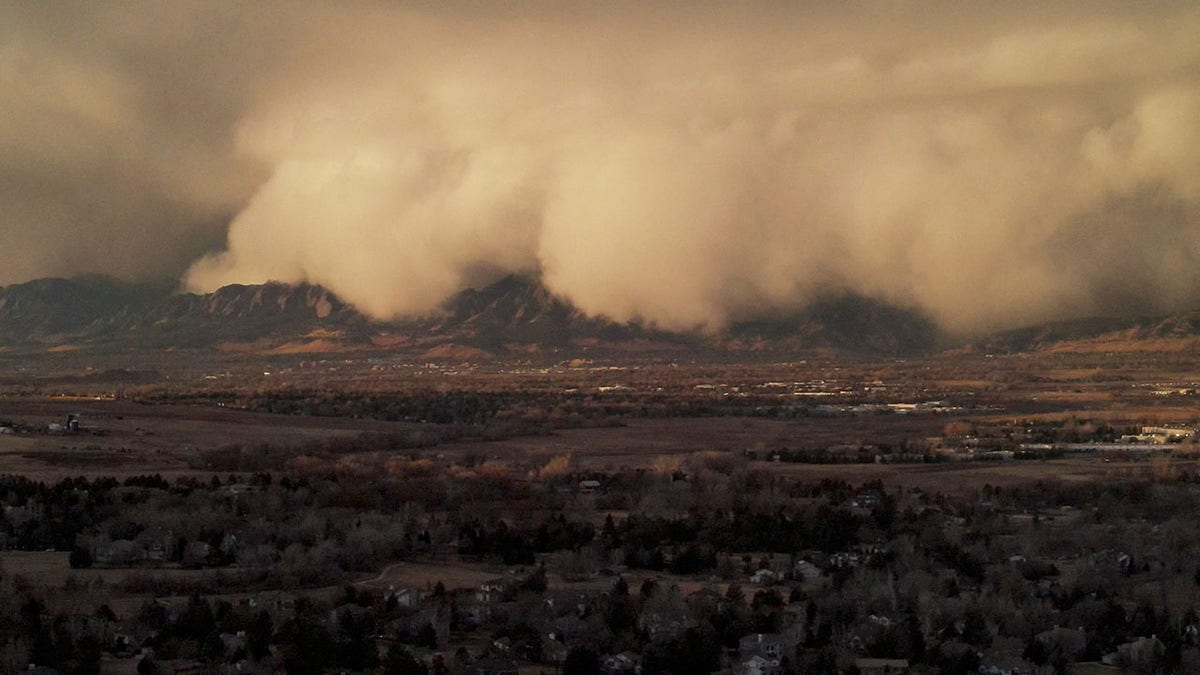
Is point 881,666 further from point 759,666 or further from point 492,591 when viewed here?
point 492,591

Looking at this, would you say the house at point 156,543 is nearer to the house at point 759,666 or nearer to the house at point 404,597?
the house at point 404,597

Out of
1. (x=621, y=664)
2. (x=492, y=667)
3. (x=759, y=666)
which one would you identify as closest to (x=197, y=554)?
(x=492, y=667)

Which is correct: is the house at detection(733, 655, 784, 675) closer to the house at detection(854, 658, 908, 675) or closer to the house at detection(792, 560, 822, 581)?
the house at detection(854, 658, 908, 675)

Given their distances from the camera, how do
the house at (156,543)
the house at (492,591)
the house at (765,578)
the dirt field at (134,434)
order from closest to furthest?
1. the house at (492,591)
2. the house at (765,578)
3. the house at (156,543)
4. the dirt field at (134,434)

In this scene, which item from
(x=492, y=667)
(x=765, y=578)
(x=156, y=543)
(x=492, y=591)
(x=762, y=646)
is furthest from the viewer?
(x=156, y=543)

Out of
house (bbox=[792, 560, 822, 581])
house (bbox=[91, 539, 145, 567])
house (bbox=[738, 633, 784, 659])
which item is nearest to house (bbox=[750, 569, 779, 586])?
house (bbox=[792, 560, 822, 581])

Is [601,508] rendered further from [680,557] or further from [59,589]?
[59,589]

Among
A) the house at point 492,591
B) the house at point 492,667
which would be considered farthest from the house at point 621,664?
the house at point 492,591

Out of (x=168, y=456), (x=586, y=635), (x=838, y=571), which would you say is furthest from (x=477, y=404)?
(x=586, y=635)

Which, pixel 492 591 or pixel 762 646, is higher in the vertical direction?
pixel 492 591

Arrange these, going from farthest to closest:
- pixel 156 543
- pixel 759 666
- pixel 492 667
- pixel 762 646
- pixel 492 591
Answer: pixel 156 543, pixel 492 591, pixel 762 646, pixel 759 666, pixel 492 667
